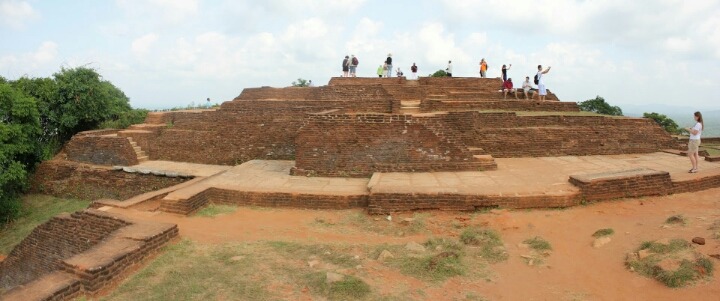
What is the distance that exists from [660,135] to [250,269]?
10685mm

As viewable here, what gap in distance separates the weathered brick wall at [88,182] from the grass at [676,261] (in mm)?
9539

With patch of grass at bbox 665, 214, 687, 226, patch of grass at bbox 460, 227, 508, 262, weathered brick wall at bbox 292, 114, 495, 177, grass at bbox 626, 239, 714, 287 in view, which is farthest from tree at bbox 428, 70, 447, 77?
grass at bbox 626, 239, 714, 287

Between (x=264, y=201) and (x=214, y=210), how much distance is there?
832mm

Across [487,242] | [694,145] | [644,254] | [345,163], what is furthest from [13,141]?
[694,145]

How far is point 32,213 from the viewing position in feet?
36.8

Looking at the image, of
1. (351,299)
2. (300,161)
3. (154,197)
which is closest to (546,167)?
(300,161)

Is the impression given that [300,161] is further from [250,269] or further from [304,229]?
[250,269]

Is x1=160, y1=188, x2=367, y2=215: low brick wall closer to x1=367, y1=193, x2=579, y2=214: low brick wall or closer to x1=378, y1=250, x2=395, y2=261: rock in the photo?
x1=367, y1=193, x2=579, y2=214: low brick wall

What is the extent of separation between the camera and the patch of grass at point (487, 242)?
4.91 m

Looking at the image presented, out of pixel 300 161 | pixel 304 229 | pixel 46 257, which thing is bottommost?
pixel 46 257

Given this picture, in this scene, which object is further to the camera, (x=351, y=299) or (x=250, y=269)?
(x=250, y=269)

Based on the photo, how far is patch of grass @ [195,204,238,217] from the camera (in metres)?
6.96

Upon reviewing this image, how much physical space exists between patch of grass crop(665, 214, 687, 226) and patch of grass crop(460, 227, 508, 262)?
2.11m

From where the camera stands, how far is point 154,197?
788cm
